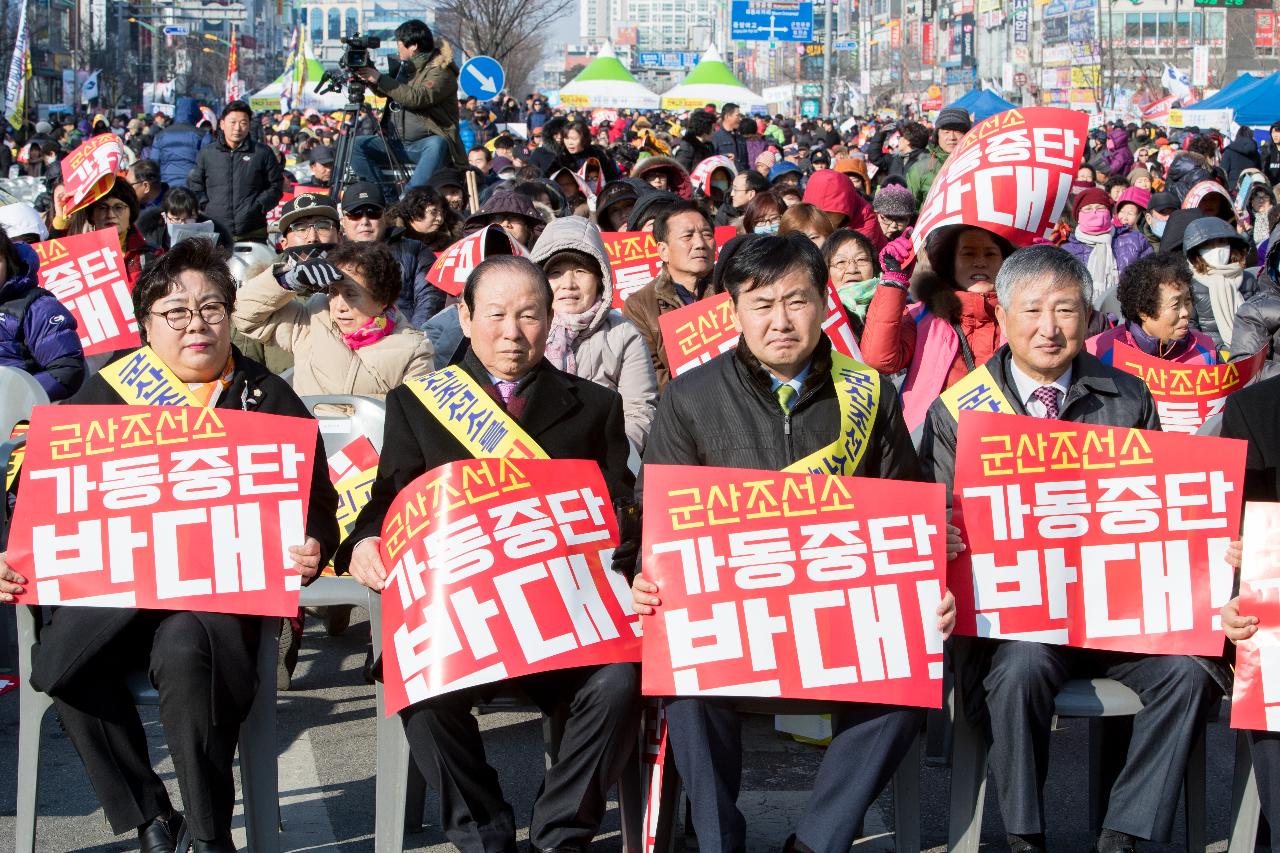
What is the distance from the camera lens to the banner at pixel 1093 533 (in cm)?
367

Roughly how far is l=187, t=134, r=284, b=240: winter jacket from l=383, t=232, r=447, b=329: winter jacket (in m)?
3.95

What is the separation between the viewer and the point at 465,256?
22.4 feet

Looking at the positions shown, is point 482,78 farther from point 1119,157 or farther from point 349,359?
point 349,359

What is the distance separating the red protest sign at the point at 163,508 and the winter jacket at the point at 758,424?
34.5 inches

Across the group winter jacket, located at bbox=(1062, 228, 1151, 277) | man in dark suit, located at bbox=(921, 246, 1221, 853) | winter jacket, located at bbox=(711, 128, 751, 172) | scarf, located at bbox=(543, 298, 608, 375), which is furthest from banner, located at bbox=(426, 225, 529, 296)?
winter jacket, located at bbox=(711, 128, 751, 172)

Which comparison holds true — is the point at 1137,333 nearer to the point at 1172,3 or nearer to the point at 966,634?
the point at 966,634

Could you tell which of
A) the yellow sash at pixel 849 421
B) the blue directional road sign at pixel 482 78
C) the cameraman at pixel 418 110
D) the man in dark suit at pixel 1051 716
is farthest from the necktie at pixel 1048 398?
the blue directional road sign at pixel 482 78

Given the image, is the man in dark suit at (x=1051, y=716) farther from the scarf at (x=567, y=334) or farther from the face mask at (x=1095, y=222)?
the face mask at (x=1095, y=222)

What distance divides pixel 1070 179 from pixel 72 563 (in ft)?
11.8

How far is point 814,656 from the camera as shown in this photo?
3518mm

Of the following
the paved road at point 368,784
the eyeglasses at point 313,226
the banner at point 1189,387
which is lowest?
the paved road at point 368,784

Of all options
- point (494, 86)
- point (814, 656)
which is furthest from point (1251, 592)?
point (494, 86)

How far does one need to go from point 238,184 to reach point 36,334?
6.27m

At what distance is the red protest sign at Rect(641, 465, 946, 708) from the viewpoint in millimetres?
3525
